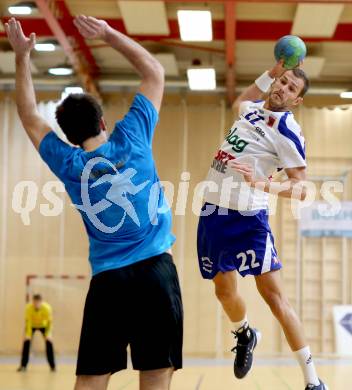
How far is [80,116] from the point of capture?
4207 millimetres

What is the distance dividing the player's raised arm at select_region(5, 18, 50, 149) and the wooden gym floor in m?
8.38

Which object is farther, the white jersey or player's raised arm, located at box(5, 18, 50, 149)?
the white jersey

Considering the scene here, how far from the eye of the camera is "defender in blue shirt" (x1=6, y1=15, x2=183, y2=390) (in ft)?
13.9

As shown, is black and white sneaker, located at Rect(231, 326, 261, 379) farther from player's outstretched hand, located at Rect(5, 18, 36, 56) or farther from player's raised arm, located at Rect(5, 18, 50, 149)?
player's outstretched hand, located at Rect(5, 18, 36, 56)

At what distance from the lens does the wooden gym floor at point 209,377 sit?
12453 mm

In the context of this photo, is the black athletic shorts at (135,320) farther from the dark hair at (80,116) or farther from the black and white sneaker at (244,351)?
the black and white sneaker at (244,351)

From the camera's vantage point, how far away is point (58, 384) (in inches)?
518

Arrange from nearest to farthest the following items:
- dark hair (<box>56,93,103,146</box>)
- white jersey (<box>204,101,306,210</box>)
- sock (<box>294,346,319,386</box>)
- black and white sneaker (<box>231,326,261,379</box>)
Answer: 1. dark hair (<box>56,93,103,146</box>)
2. white jersey (<box>204,101,306,210</box>)
3. sock (<box>294,346,319,386</box>)
4. black and white sneaker (<box>231,326,261,379</box>)

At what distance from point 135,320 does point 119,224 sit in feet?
1.71

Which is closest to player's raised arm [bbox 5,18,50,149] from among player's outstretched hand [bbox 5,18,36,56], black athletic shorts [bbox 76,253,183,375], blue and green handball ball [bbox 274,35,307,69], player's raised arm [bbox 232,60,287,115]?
player's outstretched hand [bbox 5,18,36,56]

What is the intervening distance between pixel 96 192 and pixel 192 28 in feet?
38.7

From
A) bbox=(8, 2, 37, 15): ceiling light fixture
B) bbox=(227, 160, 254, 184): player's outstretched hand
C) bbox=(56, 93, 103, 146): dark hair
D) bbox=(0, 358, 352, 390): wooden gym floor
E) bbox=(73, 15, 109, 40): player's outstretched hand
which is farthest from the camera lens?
bbox=(8, 2, 37, 15): ceiling light fixture

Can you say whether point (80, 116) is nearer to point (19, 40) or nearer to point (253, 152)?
point (19, 40)

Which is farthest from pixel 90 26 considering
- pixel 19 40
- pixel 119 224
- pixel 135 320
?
pixel 135 320
